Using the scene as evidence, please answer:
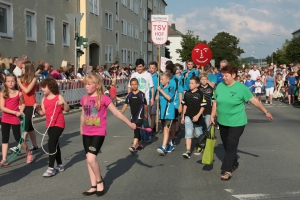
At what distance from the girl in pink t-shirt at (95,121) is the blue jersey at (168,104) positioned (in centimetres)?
352

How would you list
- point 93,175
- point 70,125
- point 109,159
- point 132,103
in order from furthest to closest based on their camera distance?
point 70,125
point 132,103
point 109,159
point 93,175

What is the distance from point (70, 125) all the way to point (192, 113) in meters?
6.24

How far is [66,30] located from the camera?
29859mm

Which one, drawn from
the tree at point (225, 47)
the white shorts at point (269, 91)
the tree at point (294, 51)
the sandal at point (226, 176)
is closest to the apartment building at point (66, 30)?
the white shorts at point (269, 91)

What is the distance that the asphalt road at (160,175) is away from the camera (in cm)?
606

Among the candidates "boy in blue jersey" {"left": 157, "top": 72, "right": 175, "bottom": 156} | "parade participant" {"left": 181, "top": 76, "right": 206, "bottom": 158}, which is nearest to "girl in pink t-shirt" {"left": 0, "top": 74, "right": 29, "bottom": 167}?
"boy in blue jersey" {"left": 157, "top": 72, "right": 175, "bottom": 156}

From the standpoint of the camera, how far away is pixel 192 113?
8.80m

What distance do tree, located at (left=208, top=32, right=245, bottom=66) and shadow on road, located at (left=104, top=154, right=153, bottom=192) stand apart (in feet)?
376

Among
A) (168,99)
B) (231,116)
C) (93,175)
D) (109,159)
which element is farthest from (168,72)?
(93,175)

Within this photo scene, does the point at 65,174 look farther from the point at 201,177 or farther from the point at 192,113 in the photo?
the point at 192,113

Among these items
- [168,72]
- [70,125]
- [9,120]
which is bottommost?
[70,125]

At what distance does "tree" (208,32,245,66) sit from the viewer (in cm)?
12156

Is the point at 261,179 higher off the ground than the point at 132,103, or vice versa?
the point at 132,103

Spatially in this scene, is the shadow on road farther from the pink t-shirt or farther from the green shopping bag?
the green shopping bag
